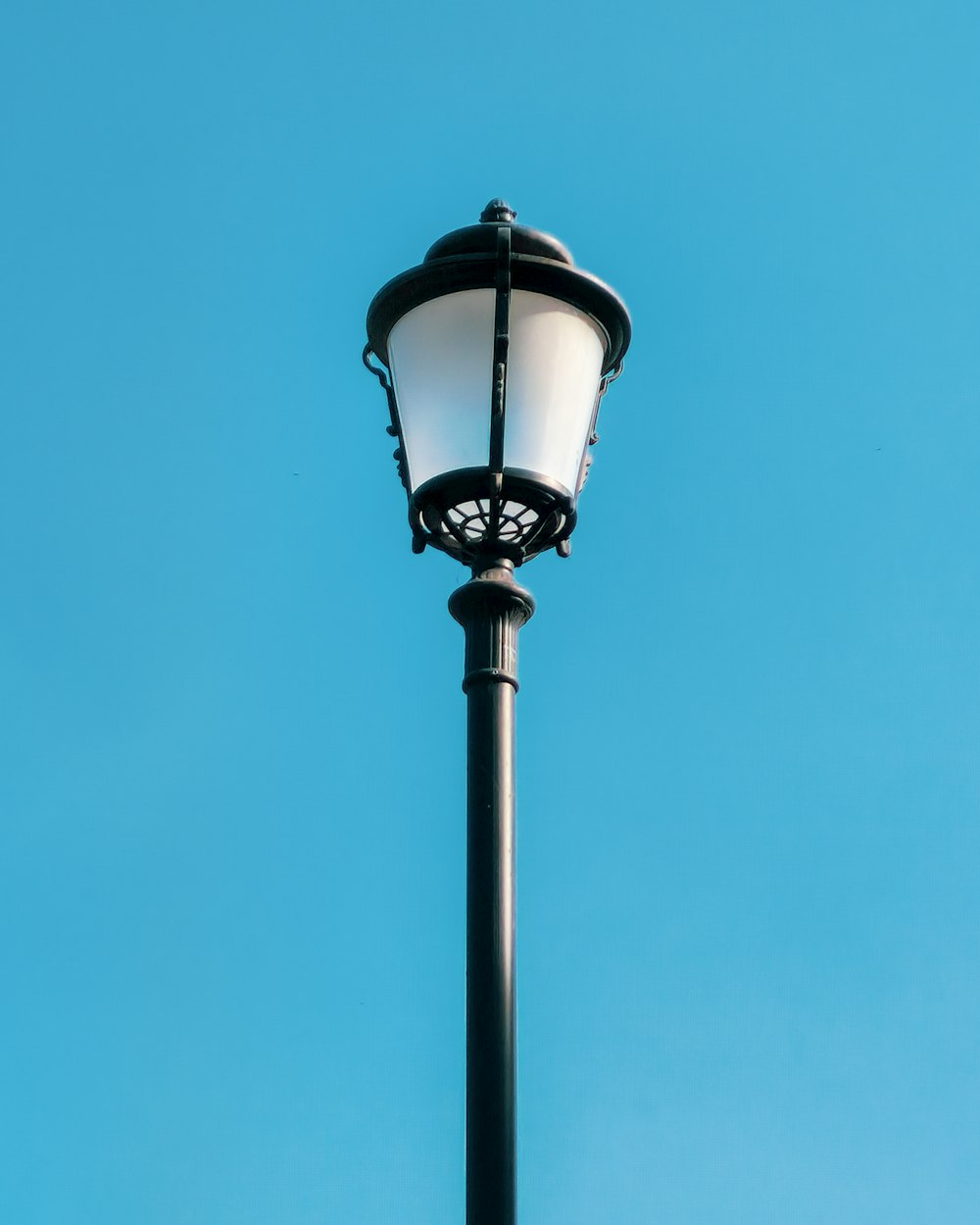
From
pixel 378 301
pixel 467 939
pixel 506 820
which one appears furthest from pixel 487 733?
pixel 378 301

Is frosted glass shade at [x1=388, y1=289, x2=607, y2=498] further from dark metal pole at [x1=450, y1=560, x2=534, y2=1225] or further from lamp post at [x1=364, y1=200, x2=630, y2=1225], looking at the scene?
dark metal pole at [x1=450, y1=560, x2=534, y2=1225]

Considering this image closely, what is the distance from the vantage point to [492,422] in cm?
530

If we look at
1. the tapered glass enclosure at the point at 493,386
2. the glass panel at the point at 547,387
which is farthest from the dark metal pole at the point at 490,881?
the glass panel at the point at 547,387

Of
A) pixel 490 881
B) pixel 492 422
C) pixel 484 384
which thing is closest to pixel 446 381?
pixel 484 384

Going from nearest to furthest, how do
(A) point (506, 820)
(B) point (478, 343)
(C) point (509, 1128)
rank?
(C) point (509, 1128), (A) point (506, 820), (B) point (478, 343)

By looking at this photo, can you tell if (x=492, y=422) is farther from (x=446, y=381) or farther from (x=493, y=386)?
(x=446, y=381)

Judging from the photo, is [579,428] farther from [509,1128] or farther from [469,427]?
[509,1128]

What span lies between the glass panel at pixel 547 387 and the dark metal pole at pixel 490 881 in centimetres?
35

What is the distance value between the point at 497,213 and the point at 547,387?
79 centimetres

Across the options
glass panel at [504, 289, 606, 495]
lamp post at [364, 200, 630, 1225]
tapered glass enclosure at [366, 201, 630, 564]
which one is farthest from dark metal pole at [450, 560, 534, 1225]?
glass panel at [504, 289, 606, 495]

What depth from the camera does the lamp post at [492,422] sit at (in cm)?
525

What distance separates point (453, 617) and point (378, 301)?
1043 millimetres

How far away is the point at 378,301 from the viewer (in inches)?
225

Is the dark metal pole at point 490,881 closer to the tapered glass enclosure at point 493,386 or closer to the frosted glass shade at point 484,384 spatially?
the tapered glass enclosure at point 493,386
